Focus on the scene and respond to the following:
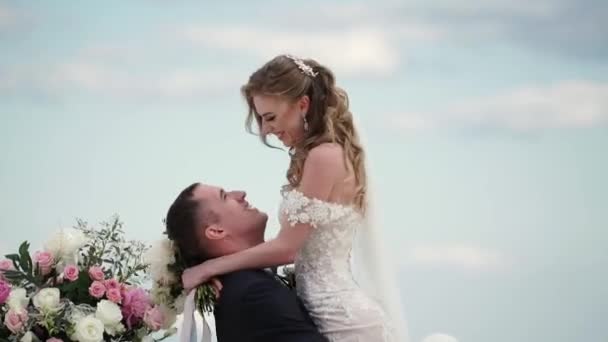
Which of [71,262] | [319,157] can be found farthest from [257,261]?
[71,262]

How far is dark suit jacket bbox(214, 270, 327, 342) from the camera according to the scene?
232 inches

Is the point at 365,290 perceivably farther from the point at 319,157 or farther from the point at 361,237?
the point at 319,157

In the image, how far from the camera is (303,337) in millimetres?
5898

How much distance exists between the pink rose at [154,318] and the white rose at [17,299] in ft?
2.35

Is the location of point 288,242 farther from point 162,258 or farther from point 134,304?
point 134,304

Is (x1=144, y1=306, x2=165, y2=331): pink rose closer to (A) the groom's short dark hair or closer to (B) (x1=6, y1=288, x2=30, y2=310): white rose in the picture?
(A) the groom's short dark hair

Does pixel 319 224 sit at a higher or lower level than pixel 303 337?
higher

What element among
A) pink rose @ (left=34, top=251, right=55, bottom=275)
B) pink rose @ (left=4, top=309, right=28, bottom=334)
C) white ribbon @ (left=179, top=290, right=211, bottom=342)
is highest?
pink rose @ (left=34, top=251, right=55, bottom=275)

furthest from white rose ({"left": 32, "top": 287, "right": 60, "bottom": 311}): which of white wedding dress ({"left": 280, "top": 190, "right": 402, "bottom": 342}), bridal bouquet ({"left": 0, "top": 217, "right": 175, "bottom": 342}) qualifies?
white wedding dress ({"left": 280, "top": 190, "right": 402, "bottom": 342})

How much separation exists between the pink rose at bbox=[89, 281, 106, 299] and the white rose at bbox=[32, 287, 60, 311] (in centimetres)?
20

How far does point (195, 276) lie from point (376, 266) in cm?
120

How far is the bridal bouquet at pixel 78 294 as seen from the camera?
637 cm

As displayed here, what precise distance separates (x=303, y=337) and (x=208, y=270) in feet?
2.12

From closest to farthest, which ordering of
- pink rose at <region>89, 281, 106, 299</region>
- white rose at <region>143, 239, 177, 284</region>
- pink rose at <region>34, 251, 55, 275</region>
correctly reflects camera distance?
white rose at <region>143, 239, 177, 284</region>
pink rose at <region>89, 281, 106, 299</region>
pink rose at <region>34, 251, 55, 275</region>
